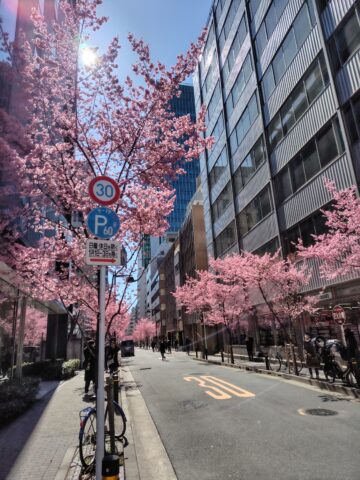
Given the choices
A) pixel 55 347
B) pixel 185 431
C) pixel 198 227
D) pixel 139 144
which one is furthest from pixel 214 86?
pixel 185 431

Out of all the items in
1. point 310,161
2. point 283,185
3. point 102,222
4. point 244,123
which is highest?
point 244,123

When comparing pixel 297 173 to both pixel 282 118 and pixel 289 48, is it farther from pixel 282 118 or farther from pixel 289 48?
pixel 289 48

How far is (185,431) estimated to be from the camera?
7945 millimetres

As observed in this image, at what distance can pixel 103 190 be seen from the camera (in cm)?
502

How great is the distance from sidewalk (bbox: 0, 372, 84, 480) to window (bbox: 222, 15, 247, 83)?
32.3 m

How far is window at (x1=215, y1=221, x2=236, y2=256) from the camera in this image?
35406 mm

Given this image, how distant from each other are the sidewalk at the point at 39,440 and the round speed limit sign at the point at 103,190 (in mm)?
4325

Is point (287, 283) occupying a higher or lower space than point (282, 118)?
lower

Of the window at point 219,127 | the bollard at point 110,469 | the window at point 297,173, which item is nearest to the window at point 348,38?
the window at point 297,173

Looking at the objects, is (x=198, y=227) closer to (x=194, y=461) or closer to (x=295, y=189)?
(x=295, y=189)

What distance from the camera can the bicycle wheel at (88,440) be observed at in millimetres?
5762

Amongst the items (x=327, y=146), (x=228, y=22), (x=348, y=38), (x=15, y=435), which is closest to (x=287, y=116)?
(x=327, y=146)

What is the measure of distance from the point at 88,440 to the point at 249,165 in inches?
1063

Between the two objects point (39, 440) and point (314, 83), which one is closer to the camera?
point (39, 440)
